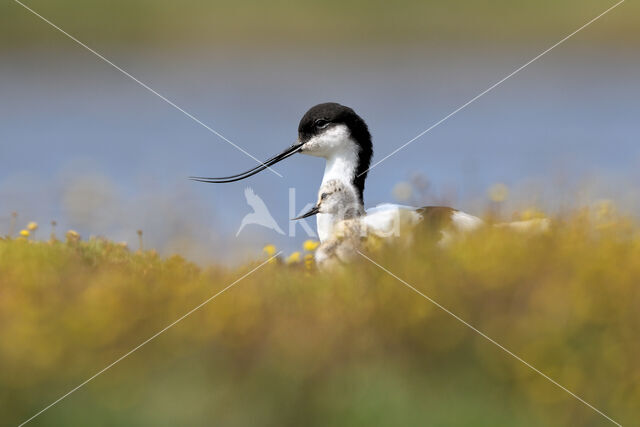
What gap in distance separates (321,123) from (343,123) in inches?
5.0

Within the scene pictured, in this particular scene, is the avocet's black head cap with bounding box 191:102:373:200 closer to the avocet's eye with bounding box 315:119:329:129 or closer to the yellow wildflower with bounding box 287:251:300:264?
the avocet's eye with bounding box 315:119:329:129

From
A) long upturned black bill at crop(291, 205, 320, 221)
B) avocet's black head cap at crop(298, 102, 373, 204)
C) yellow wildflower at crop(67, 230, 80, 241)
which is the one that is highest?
avocet's black head cap at crop(298, 102, 373, 204)

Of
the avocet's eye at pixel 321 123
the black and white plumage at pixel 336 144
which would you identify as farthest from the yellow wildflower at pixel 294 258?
the avocet's eye at pixel 321 123

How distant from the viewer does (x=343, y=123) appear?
4547mm

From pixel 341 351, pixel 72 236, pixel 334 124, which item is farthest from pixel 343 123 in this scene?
pixel 341 351

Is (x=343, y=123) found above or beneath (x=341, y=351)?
above

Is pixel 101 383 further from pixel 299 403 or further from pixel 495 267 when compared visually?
pixel 495 267

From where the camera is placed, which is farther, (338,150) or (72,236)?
(338,150)

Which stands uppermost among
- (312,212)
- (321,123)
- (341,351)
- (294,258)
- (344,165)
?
(321,123)

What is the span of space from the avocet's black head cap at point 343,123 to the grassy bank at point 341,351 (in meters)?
2.21

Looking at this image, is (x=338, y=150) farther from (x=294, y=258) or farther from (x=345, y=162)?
(x=294, y=258)

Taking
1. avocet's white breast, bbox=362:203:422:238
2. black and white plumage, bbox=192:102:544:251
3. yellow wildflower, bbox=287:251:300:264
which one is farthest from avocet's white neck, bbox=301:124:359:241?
yellow wildflower, bbox=287:251:300:264

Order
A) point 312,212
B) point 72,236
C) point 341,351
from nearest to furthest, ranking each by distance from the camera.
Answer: point 341,351 → point 72,236 → point 312,212

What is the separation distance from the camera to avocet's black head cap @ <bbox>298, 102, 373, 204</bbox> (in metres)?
4.54
